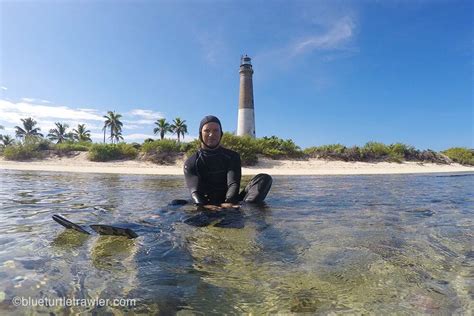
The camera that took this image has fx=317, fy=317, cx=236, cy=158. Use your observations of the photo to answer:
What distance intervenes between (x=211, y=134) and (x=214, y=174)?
0.76 metres

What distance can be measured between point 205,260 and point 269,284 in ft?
2.52

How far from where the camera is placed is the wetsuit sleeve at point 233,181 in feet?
18.8

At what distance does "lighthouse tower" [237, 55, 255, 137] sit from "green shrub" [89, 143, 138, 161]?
46.5 feet

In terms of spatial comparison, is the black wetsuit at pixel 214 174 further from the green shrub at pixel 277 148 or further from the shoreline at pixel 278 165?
the green shrub at pixel 277 148

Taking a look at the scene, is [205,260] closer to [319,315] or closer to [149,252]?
[149,252]

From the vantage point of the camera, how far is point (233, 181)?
19.3ft

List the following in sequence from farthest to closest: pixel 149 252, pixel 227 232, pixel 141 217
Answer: pixel 141 217
pixel 227 232
pixel 149 252

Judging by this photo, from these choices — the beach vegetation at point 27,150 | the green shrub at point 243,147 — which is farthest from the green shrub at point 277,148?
the beach vegetation at point 27,150

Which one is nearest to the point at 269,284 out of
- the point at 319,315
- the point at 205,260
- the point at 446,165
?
the point at 319,315

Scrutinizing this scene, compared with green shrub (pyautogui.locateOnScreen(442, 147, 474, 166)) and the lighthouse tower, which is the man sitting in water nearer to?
the lighthouse tower

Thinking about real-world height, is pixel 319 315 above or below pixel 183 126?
below

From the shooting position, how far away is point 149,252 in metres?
3.08

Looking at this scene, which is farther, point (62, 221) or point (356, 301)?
point (62, 221)

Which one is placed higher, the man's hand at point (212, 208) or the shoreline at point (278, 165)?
the shoreline at point (278, 165)
